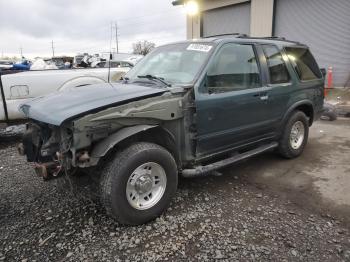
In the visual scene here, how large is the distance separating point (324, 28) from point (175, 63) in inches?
395

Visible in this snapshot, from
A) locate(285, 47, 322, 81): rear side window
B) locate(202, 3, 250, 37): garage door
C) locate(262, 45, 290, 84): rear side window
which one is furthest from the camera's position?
locate(202, 3, 250, 37): garage door

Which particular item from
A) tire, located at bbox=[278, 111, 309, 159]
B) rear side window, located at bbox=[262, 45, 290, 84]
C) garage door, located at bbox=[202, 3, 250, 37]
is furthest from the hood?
garage door, located at bbox=[202, 3, 250, 37]

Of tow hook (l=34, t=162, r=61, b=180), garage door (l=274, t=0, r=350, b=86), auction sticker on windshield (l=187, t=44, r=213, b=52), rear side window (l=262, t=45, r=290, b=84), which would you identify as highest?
garage door (l=274, t=0, r=350, b=86)

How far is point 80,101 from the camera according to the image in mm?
3109

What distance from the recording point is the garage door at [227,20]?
1417 cm

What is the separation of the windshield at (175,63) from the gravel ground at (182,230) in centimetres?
144

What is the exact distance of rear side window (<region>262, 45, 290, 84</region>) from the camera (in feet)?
14.6

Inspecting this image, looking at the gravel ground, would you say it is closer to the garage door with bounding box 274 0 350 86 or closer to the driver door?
the driver door

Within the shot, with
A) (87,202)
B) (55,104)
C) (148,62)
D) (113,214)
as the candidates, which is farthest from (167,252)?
(148,62)

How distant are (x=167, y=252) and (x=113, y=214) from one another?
2.03 ft

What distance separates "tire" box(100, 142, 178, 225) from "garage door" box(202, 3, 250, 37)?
1236cm

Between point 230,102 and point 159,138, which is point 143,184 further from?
point 230,102

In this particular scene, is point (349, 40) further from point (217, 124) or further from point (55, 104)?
point (55, 104)

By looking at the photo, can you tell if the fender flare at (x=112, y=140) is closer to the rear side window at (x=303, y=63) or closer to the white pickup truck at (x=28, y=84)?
the rear side window at (x=303, y=63)
